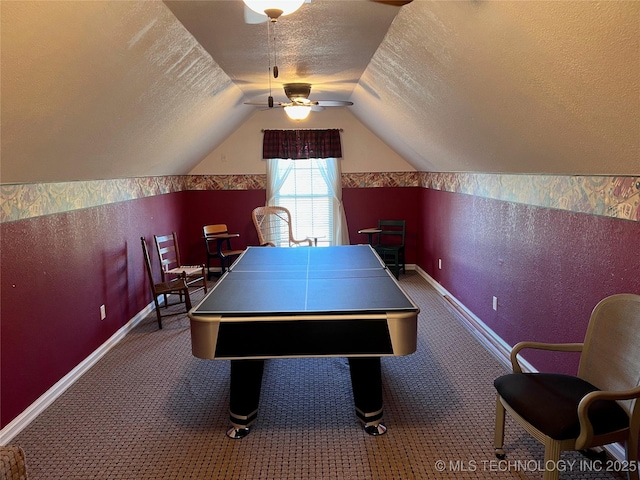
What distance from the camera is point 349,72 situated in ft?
14.5

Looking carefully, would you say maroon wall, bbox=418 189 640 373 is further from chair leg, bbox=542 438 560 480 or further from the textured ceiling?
chair leg, bbox=542 438 560 480

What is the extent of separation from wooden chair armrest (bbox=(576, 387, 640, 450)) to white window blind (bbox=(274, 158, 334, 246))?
17.2 ft

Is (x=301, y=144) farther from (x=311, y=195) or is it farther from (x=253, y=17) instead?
(x=253, y=17)

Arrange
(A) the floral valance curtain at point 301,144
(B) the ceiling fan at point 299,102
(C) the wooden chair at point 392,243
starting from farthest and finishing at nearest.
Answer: (A) the floral valance curtain at point 301,144, (C) the wooden chair at point 392,243, (B) the ceiling fan at point 299,102

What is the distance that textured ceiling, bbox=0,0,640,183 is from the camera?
1.94 m

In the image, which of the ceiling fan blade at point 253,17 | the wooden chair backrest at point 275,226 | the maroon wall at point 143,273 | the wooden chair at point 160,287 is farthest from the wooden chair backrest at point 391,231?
the ceiling fan blade at point 253,17

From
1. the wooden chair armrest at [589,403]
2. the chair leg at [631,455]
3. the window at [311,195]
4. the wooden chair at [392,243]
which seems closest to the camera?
the wooden chair armrest at [589,403]

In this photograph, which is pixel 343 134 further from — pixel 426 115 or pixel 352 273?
pixel 352 273

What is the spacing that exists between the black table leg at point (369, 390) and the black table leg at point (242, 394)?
64 cm

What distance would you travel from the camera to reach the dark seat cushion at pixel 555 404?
202 cm

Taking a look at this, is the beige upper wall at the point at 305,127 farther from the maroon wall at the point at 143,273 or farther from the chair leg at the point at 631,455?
the chair leg at the point at 631,455

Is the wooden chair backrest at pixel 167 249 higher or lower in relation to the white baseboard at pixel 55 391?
higher

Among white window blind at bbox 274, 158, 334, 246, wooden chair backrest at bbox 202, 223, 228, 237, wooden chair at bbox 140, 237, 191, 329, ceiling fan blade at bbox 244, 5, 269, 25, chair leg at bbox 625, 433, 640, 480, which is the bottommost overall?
chair leg at bbox 625, 433, 640, 480

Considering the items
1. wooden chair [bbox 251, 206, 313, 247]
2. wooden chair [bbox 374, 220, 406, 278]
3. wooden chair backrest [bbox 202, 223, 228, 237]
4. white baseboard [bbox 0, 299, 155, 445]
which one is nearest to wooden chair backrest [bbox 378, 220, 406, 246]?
wooden chair [bbox 374, 220, 406, 278]
